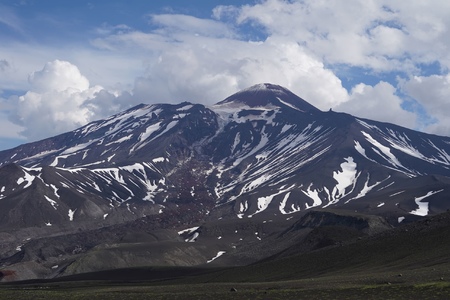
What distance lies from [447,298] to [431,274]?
1822 cm

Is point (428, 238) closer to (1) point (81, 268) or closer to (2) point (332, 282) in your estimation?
(2) point (332, 282)

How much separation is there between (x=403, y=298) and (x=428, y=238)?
160 ft

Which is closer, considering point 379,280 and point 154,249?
point 379,280

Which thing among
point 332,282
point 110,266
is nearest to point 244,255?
point 110,266

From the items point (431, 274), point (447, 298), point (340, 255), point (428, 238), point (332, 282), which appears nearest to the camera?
point (447, 298)

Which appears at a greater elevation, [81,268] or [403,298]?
[81,268]

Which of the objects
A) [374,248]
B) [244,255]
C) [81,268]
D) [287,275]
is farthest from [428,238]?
[81,268]

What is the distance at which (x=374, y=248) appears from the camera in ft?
341

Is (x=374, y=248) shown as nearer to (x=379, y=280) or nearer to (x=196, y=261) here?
(x=379, y=280)

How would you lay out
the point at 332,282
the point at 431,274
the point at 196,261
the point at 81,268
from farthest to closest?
the point at 196,261, the point at 81,268, the point at 332,282, the point at 431,274

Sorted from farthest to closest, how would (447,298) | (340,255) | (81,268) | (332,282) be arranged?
1. (81,268)
2. (340,255)
3. (332,282)
4. (447,298)

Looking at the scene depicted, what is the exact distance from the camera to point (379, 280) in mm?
67750

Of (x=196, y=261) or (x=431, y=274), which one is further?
(x=196, y=261)

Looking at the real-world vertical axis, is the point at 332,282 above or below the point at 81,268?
below
